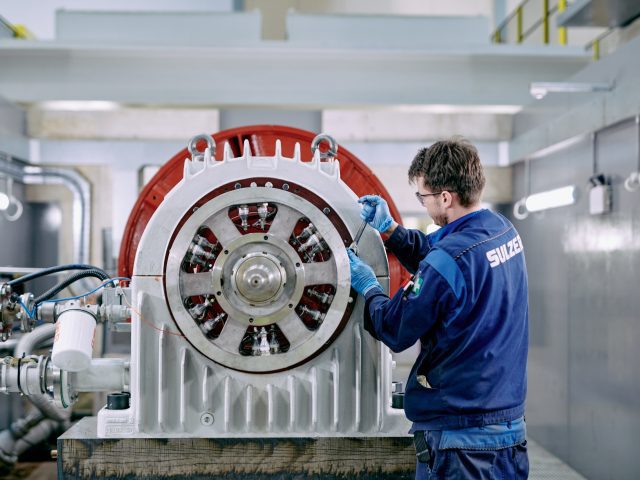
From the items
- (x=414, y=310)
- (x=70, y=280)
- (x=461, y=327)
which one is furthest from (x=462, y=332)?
(x=70, y=280)

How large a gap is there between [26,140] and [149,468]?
440cm

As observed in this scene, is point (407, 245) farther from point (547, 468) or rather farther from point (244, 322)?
point (547, 468)

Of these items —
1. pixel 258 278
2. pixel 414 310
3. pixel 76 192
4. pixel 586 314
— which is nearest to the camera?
pixel 414 310

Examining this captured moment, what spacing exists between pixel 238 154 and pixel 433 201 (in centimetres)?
68

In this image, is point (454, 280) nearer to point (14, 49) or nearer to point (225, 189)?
point (225, 189)

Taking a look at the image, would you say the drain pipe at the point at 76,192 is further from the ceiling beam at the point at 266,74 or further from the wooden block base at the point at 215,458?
the wooden block base at the point at 215,458

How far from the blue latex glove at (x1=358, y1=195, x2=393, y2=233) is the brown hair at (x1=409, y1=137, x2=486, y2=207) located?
126 millimetres

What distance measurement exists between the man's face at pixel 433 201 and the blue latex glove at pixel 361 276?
0.24 m

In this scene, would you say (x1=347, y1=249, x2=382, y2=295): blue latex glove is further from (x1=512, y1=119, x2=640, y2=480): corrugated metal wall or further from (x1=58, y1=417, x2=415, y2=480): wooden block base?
(x1=512, y1=119, x2=640, y2=480): corrugated metal wall

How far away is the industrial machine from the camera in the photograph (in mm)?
1603

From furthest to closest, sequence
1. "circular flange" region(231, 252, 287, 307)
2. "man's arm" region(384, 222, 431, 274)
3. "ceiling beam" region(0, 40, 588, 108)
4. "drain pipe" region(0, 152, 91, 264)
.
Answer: "drain pipe" region(0, 152, 91, 264), "ceiling beam" region(0, 40, 588, 108), "man's arm" region(384, 222, 431, 274), "circular flange" region(231, 252, 287, 307)

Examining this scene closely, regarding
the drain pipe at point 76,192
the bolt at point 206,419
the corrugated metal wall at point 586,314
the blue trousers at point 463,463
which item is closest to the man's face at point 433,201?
the blue trousers at point 463,463

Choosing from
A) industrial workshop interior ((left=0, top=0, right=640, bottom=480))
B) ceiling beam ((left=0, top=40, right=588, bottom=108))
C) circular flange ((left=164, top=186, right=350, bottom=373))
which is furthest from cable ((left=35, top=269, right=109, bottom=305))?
ceiling beam ((left=0, top=40, right=588, bottom=108))

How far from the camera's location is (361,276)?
159 centimetres
